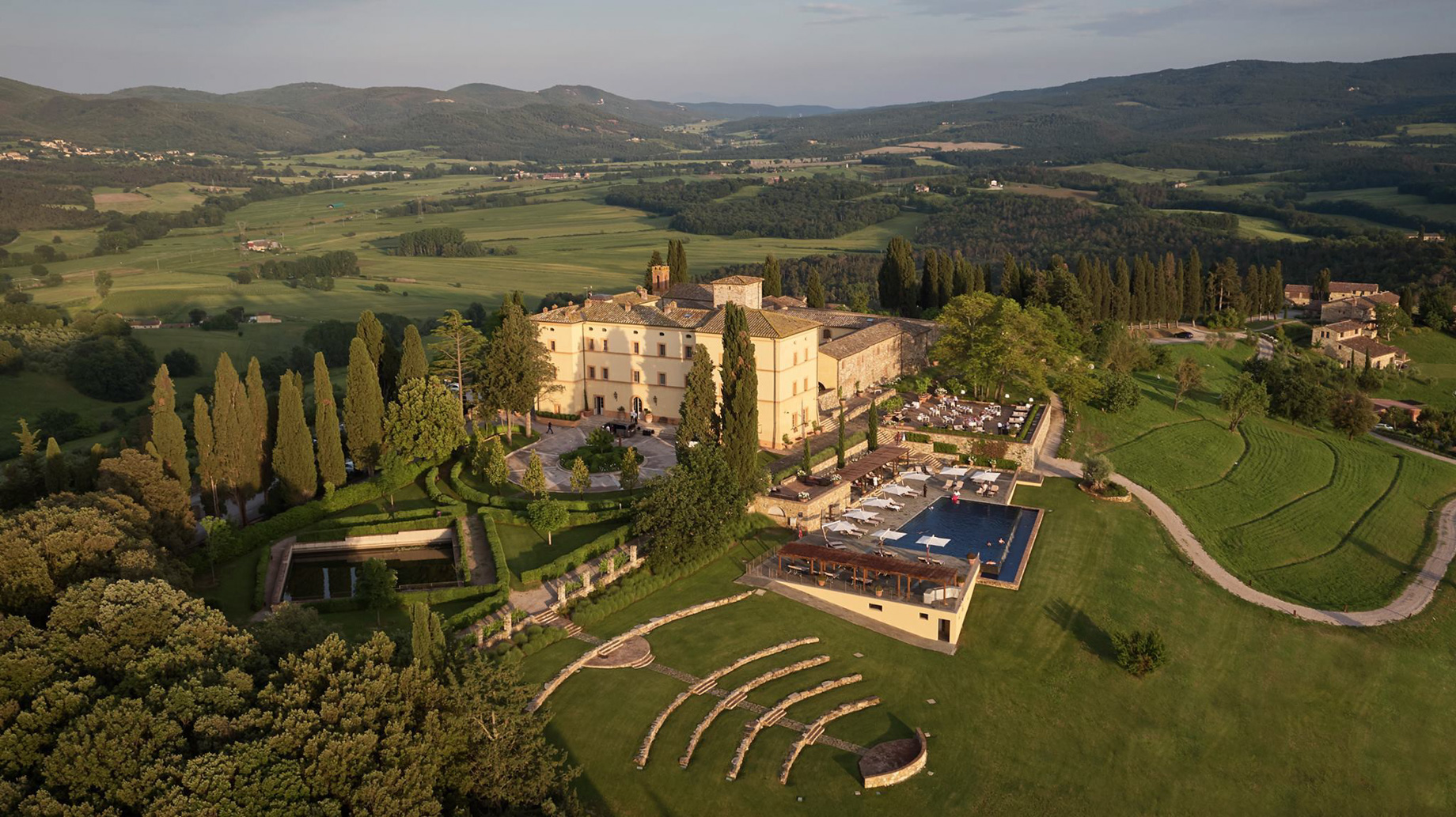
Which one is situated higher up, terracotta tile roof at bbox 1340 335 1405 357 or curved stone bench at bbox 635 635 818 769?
curved stone bench at bbox 635 635 818 769

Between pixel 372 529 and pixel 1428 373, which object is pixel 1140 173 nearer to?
pixel 1428 373

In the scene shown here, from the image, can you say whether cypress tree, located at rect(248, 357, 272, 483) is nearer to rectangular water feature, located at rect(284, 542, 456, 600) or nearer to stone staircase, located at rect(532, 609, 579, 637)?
rectangular water feature, located at rect(284, 542, 456, 600)

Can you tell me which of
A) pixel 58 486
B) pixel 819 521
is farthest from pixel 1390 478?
pixel 58 486

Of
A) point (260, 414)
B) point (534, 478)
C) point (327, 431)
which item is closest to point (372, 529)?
point (327, 431)

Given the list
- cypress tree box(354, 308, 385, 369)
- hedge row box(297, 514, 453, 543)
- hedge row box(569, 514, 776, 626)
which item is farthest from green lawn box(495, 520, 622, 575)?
cypress tree box(354, 308, 385, 369)

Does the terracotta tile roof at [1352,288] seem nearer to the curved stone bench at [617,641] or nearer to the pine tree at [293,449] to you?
the curved stone bench at [617,641]

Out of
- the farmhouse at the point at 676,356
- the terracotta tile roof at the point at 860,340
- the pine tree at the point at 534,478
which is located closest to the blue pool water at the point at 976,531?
the farmhouse at the point at 676,356
